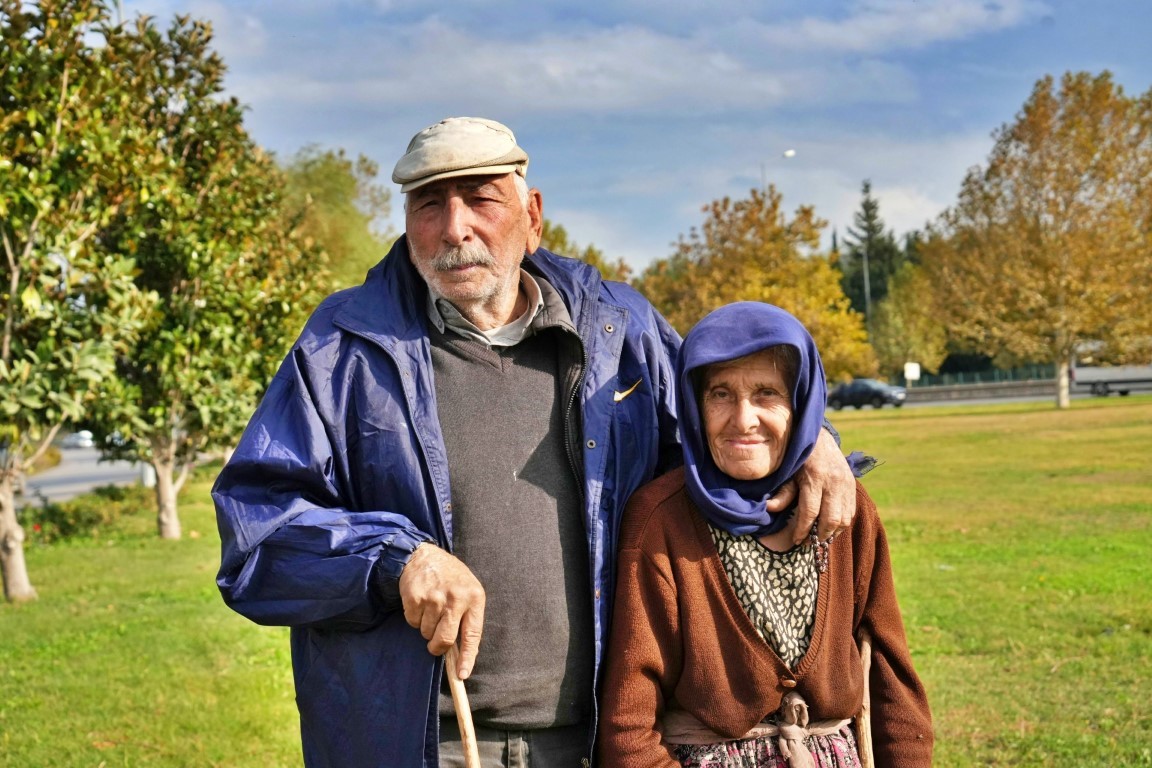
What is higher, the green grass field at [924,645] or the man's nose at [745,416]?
the man's nose at [745,416]

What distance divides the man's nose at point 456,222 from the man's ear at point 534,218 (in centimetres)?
27

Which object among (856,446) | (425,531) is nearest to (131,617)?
(425,531)

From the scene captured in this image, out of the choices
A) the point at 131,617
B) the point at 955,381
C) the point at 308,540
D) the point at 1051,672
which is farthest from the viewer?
the point at 955,381

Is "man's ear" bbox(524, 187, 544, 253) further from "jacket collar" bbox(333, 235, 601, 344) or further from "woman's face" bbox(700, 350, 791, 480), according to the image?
"woman's face" bbox(700, 350, 791, 480)

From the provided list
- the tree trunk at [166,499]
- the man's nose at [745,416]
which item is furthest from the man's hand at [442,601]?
the tree trunk at [166,499]

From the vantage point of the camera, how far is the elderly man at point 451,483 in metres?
2.65

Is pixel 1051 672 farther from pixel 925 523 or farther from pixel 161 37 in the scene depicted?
pixel 161 37

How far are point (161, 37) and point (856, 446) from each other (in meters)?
17.4

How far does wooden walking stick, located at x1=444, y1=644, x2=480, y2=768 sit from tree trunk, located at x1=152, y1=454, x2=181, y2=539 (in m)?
12.7

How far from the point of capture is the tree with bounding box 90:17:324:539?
508 inches

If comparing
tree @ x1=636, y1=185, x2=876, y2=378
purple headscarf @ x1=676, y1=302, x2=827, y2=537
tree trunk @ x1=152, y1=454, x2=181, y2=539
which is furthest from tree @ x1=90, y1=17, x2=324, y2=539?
tree @ x1=636, y1=185, x2=876, y2=378

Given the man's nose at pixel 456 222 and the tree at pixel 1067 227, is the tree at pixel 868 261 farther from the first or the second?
the man's nose at pixel 456 222

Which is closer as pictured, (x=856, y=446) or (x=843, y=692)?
(x=843, y=692)

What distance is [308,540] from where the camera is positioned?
104 inches
